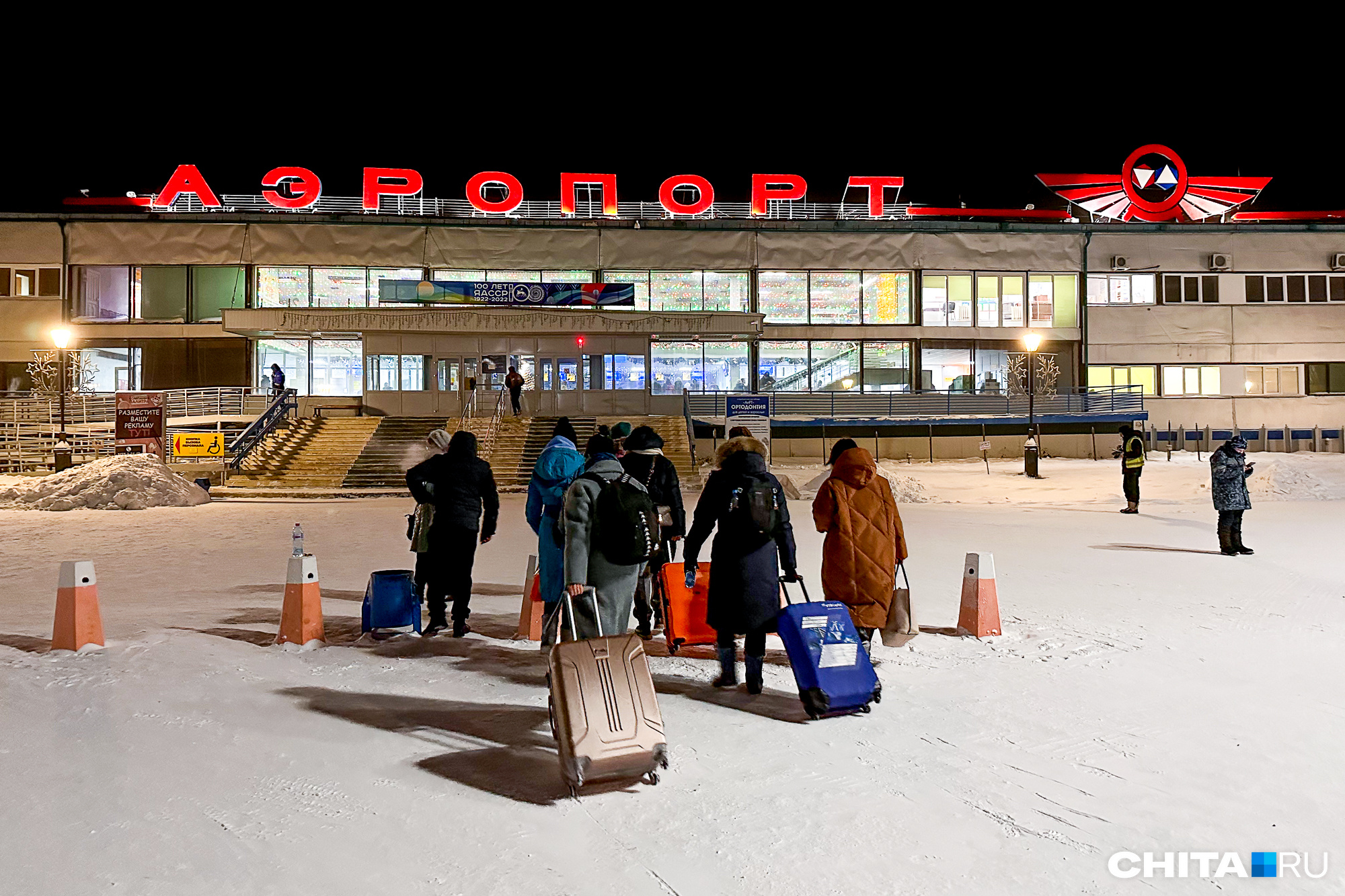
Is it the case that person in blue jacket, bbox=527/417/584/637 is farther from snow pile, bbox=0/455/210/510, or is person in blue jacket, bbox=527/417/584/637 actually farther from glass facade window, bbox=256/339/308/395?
glass facade window, bbox=256/339/308/395

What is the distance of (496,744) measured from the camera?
470 cm

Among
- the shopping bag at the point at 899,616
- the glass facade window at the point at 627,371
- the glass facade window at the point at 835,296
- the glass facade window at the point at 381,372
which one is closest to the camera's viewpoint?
the shopping bag at the point at 899,616

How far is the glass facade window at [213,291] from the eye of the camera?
36.7 metres

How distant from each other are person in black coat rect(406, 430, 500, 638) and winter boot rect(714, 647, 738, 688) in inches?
86.8

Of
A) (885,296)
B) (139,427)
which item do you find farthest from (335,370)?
(885,296)

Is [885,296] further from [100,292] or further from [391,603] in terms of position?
[391,603]

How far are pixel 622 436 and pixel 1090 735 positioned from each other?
432cm

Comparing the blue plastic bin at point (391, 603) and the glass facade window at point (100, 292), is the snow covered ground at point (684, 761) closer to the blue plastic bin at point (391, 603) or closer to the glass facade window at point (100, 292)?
the blue plastic bin at point (391, 603)

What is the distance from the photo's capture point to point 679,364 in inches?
1489

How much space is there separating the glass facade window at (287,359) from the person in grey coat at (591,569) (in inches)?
1358

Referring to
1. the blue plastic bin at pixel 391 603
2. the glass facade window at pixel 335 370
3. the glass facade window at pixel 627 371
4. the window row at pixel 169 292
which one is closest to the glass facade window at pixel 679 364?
the glass facade window at pixel 627 371

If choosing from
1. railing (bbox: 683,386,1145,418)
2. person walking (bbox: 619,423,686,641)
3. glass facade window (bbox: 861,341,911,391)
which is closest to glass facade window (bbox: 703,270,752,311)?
railing (bbox: 683,386,1145,418)

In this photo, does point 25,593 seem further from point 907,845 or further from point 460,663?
point 907,845
